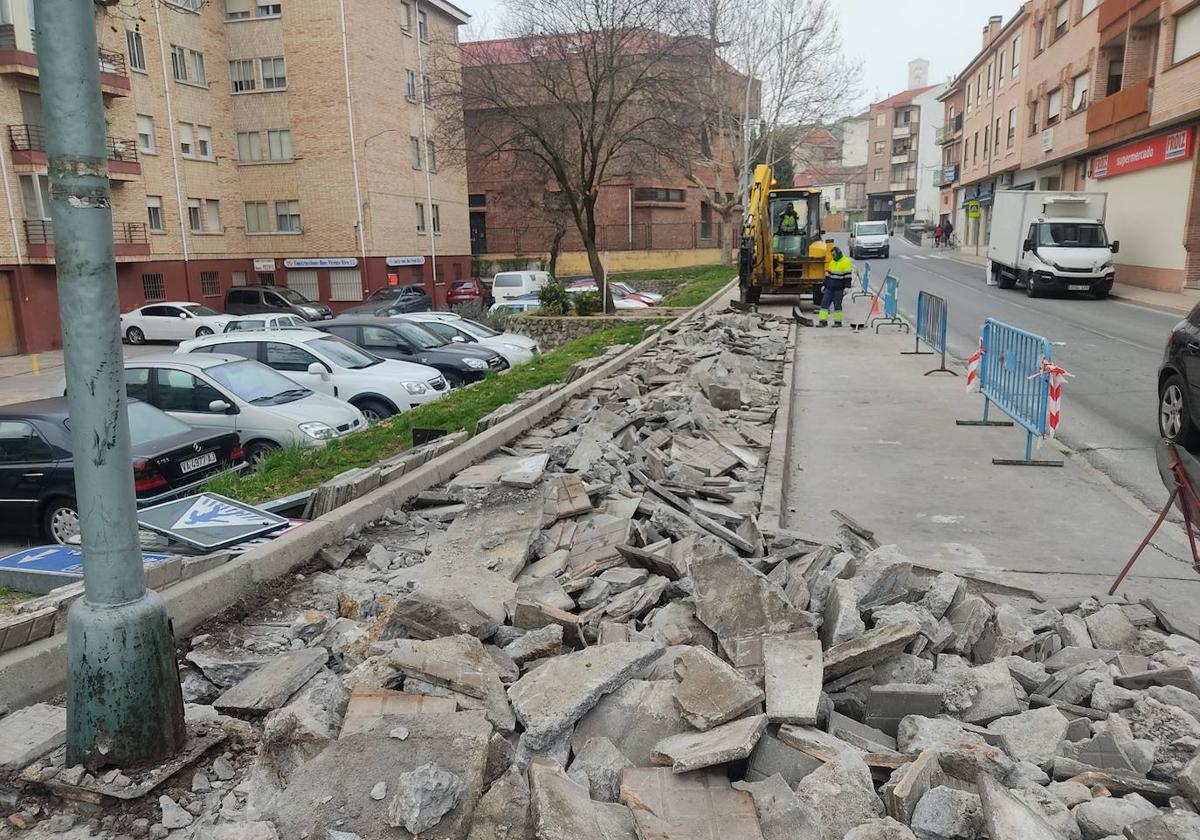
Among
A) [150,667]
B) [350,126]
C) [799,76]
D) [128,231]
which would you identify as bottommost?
[150,667]

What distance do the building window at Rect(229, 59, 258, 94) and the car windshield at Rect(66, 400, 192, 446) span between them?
3455 cm

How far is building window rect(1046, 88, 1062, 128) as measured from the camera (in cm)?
4141

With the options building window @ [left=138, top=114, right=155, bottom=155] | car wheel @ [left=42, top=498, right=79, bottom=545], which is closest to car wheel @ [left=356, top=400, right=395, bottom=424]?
car wheel @ [left=42, top=498, right=79, bottom=545]

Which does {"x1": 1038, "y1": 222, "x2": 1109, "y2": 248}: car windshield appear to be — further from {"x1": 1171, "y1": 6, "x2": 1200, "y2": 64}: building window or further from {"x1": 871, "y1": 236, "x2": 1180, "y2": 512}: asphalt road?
{"x1": 1171, "y1": 6, "x2": 1200, "y2": 64}: building window

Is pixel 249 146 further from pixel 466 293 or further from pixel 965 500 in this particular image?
pixel 965 500

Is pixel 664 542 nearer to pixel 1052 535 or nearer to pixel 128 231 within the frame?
pixel 1052 535

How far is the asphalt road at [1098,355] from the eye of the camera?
32.1 feet

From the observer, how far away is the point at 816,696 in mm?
3645

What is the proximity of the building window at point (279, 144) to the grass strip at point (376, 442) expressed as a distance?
28.3 m

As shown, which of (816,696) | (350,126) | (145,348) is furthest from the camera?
(350,126)

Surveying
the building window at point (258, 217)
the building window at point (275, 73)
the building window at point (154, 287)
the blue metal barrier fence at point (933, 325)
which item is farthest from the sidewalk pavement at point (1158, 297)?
the building window at point (154, 287)

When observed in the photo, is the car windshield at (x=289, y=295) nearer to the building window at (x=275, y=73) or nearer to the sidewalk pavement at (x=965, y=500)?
the building window at (x=275, y=73)

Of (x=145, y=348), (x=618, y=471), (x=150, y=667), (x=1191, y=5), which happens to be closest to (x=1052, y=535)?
(x=618, y=471)

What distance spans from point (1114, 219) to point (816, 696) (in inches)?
1512
